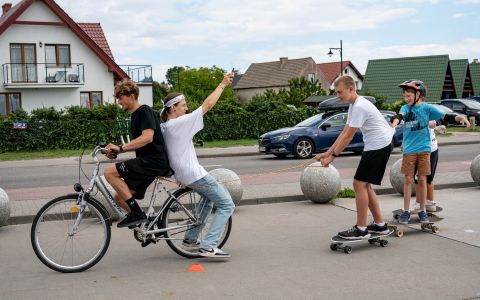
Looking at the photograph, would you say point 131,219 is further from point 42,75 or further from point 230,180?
point 42,75

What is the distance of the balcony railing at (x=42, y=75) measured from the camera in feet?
120

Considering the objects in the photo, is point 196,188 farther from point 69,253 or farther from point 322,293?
point 322,293

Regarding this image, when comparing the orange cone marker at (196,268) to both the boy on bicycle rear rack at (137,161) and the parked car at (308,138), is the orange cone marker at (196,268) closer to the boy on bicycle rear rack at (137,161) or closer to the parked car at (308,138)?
the boy on bicycle rear rack at (137,161)

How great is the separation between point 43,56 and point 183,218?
111 feet

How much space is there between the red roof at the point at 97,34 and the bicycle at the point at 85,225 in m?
37.3

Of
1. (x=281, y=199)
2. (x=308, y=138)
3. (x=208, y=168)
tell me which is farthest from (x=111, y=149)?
(x=308, y=138)

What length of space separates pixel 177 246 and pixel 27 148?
66.5 feet

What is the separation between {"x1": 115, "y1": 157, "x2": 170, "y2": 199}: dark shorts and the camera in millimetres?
5844

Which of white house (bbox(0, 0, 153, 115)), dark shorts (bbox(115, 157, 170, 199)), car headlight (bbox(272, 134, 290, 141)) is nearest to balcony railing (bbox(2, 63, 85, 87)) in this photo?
white house (bbox(0, 0, 153, 115))

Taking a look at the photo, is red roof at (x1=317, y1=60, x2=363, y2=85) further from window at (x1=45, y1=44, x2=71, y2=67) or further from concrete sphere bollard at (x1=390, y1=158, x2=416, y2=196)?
concrete sphere bollard at (x1=390, y1=158, x2=416, y2=196)

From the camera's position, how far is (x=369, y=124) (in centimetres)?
657

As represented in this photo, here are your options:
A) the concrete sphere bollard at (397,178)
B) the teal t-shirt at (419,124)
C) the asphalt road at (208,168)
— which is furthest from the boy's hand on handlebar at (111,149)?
the asphalt road at (208,168)

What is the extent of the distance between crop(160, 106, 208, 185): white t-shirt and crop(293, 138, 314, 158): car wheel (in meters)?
13.6

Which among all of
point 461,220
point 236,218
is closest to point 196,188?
point 236,218
